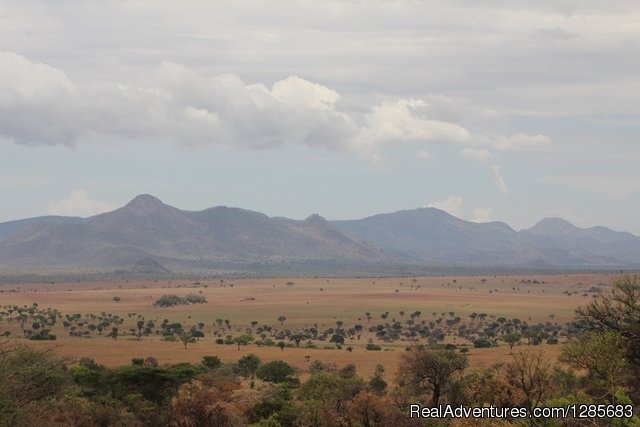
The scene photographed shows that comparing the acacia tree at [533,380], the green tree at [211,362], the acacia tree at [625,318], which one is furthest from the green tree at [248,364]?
the acacia tree at [625,318]

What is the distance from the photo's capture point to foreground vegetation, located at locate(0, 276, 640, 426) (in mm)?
31750

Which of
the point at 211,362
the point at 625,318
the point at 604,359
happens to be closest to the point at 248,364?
the point at 211,362

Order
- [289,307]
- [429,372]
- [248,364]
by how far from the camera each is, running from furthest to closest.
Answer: [289,307] < [248,364] < [429,372]

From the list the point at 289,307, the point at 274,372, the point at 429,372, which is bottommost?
the point at 274,372

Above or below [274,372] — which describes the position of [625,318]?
above

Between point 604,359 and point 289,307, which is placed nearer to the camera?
point 604,359

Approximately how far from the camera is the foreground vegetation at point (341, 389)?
104 ft

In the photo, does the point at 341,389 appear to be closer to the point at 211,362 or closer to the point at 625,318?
the point at 625,318

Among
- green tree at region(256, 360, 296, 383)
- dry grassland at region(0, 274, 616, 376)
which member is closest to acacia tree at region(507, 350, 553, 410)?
green tree at region(256, 360, 296, 383)

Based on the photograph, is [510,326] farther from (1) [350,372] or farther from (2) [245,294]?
(2) [245,294]

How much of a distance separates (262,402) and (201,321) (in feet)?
255

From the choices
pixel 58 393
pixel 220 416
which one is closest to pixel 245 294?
pixel 58 393

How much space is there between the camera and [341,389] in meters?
42.9

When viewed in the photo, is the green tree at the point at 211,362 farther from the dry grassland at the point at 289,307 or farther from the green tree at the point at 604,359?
the green tree at the point at 604,359
